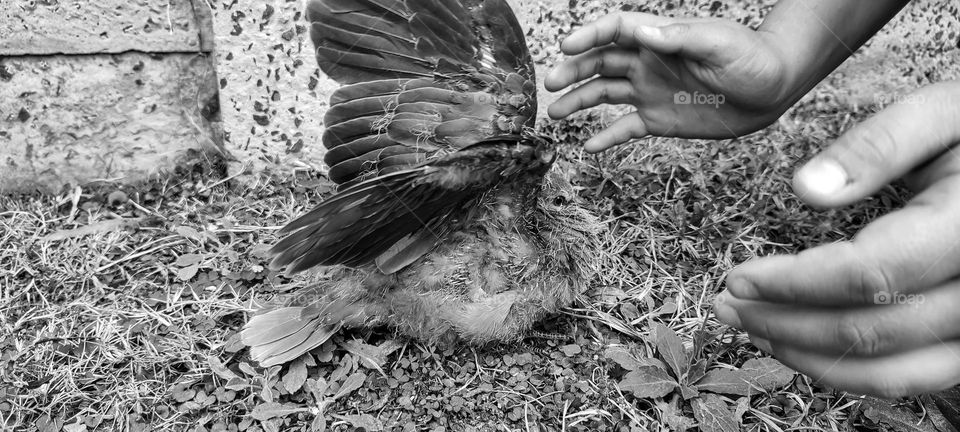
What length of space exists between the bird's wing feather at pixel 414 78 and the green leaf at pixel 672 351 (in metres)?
0.80

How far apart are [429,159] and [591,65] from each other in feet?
2.36

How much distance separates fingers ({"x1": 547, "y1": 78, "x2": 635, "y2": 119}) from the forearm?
480 millimetres

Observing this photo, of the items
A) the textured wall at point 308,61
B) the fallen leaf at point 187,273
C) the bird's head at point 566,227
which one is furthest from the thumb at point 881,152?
the fallen leaf at point 187,273

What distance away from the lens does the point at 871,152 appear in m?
1.01

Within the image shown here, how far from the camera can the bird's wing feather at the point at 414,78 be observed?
6.36 ft

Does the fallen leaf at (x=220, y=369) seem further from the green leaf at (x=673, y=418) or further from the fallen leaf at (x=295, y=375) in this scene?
the green leaf at (x=673, y=418)

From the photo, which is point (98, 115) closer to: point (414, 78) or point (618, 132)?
point (414, 78)

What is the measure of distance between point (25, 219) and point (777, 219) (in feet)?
10.1

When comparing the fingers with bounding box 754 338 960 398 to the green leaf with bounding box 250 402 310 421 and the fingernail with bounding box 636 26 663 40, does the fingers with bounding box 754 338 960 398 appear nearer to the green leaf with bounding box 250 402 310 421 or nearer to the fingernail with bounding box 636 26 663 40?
the fingernail with bounding box 636 26 663 40

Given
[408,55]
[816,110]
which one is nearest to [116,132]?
[408,55]

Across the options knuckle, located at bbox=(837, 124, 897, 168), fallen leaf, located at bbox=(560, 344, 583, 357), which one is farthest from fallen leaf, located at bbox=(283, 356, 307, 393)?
knuckle, located at bbox=(837, 124, 897, 168)

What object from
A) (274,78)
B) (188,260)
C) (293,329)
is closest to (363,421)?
(293,329)

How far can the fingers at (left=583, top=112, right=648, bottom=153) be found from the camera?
2195 millimetres

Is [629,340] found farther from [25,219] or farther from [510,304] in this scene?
[25,219]
